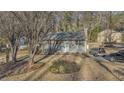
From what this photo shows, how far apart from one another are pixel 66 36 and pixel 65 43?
0.10m

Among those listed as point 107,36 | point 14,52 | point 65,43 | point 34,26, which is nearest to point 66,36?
point 65,43

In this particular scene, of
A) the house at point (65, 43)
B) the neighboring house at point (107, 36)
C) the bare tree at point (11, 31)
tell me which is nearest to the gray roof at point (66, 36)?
the house at point (65, 43)

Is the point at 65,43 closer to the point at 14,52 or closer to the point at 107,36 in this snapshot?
the point at 107,36

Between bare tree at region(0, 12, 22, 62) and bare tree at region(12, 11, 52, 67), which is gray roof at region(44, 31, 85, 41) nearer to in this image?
bare tree at region(12, 11, 52, 67)

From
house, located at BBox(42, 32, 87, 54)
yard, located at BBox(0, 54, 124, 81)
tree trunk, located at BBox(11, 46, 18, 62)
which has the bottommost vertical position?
yard, located at BBox(0, 54, 124, 81)

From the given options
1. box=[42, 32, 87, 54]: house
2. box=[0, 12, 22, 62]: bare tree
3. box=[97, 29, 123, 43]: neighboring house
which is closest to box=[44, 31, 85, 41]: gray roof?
box=[42, 32, 87, 54]: house

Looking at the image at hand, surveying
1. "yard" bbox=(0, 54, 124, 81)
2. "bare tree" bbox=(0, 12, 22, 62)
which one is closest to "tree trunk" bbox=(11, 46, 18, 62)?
"bare tree" bbox=(0, 12, 22, 62)

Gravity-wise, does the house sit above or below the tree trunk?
above

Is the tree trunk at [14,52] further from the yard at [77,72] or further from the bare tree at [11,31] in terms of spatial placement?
the yard at [77,72]

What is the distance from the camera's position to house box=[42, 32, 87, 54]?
443 centimetres

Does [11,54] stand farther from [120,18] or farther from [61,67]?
[120,18]
